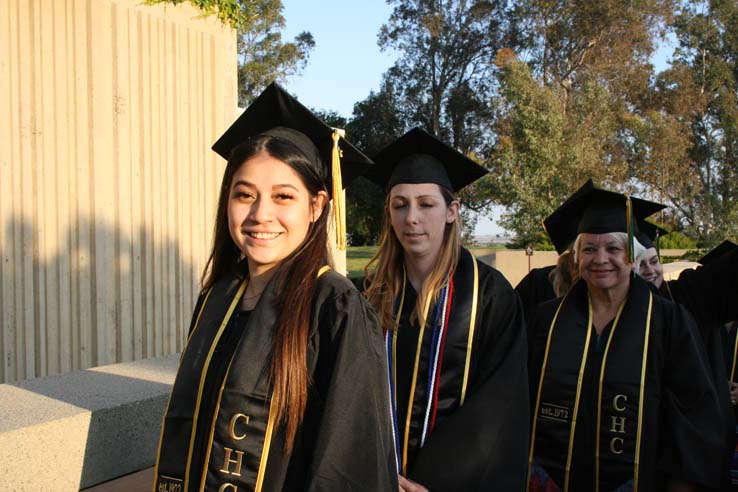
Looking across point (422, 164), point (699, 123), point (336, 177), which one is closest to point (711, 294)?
point (422, 164)

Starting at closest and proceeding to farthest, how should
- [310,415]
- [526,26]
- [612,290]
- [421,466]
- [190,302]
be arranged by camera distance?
[310,415] < [421,466] < [612,290] < [190,302] < [526,26]

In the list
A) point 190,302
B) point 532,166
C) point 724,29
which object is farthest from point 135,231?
point 724,29

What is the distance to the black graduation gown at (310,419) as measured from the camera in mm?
1655

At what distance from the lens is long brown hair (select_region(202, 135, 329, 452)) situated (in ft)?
5.53

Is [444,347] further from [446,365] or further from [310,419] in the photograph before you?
[310,419]

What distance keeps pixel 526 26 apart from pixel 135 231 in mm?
33166

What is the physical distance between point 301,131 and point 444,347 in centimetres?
105

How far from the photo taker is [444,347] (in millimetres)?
2650

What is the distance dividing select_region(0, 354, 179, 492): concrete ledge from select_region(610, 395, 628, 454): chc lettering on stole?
1966 millimetres

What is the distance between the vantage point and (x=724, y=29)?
29.5 meters

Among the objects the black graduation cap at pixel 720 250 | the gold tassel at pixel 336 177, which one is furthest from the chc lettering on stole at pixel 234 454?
the black graduation cap at pixel 720 250

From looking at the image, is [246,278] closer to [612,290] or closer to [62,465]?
[62,465]

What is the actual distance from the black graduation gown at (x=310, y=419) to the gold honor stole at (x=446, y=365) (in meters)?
0.80

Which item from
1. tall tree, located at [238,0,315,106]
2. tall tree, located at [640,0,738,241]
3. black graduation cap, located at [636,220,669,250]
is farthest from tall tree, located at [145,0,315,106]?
black graduation cap, located at [636,220,669,250]
